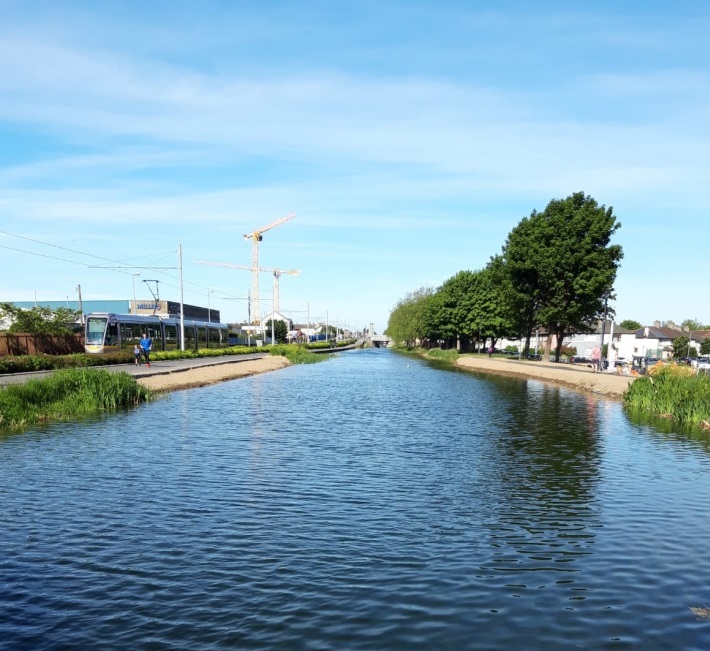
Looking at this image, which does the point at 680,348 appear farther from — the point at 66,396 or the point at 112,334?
the point at 66,396

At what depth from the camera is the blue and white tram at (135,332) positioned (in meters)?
48.9

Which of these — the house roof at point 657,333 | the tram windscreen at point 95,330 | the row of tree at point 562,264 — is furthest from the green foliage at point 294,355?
the house roof at point 657,333

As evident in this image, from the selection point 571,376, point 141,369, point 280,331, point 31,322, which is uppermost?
point 280,331

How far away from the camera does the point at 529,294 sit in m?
63.4

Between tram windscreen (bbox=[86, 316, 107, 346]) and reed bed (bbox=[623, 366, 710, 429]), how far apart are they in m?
37.6

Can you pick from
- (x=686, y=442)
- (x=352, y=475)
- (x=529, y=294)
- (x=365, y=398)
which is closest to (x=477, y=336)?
(x=529, y=294)

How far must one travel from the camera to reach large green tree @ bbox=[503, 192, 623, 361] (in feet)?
192

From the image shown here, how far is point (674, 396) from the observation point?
27.2 m

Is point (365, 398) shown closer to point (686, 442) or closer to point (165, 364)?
point (686, 442)

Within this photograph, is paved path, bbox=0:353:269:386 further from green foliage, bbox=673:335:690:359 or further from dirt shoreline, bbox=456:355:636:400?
green foliage, bbox=673:335:690:359

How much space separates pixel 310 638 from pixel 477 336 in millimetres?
95929

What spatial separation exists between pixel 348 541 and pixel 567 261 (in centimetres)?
5287

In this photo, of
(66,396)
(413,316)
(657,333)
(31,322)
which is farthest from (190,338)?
(657,333)

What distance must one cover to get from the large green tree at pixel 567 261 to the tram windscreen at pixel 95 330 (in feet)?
126
